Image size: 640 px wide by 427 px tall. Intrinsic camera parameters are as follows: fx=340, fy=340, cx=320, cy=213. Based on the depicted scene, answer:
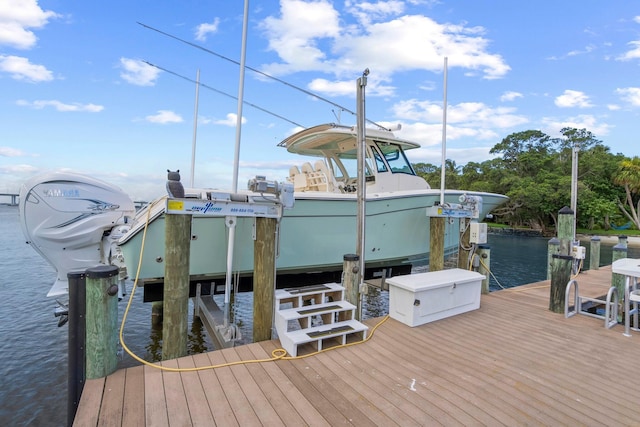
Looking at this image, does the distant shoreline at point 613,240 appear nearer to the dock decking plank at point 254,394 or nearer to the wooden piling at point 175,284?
the dock decking plank at point 254,394

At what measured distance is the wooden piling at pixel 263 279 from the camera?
348 cm

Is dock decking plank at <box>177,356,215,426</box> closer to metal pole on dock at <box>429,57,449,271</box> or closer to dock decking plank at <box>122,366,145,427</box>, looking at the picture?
dock decking plank at <box>122,366,145,427</box>

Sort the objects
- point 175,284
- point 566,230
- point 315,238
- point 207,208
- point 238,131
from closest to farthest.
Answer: point 175,284, point 207,208, point 238,131, point 315,238, point 566,230

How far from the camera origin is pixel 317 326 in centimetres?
347

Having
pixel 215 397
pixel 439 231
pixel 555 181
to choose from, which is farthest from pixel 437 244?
pixel 555 181

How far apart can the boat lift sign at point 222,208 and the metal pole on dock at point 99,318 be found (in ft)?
2.52

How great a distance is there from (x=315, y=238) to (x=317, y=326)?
193cm

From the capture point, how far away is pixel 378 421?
2.14 meters

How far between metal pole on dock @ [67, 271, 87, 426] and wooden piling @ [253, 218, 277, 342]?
4.78ft

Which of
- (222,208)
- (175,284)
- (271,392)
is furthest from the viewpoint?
(222,208)

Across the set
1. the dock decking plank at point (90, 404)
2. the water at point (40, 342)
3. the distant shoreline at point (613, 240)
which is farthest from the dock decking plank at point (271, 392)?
the distant shoreline at point (613, 240)

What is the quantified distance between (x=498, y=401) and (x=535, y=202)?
102 ft

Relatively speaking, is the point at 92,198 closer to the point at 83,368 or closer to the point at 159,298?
the point at 159,298

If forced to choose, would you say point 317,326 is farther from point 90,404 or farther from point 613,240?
point 613,240
